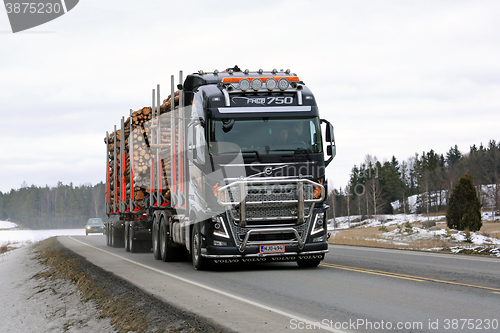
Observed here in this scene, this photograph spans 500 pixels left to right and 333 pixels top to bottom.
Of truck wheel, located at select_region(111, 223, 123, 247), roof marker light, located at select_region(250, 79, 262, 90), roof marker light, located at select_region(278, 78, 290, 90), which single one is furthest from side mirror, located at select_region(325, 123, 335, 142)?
truck wheel, located at select_region(111, 223, 123, 247)

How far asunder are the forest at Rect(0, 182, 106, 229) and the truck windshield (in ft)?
469

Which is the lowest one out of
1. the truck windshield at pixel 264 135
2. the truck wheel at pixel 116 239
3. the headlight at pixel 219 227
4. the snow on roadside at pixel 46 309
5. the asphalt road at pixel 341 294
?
the snow on roadside at pixel 46 309

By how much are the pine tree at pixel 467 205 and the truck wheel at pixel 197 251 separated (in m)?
26.3

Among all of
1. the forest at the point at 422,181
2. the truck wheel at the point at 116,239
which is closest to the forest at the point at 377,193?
the forest at the point at 422,181

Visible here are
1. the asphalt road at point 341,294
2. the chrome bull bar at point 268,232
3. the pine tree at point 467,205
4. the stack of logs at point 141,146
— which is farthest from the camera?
the pine tree at point 467,205

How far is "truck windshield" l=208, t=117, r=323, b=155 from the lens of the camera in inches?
464

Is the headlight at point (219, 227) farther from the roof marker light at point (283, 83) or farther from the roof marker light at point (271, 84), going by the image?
the roof marker light at point (283, 83)

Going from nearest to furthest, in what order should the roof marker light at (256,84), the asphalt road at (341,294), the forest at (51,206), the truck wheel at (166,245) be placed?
1. the asphalt road at (341,294)
2. the roof marker light at (256,84)
3. the truck wheel at (166,245)
4. the forest at (51,206)

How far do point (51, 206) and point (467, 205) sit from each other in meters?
156

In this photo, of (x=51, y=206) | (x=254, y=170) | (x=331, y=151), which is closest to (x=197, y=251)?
(x=254, y=170)

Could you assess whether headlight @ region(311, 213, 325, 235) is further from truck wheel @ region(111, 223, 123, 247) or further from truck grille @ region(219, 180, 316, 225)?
truck wheel @ region(111, 223, 123, 247)

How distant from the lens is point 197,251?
508 inches

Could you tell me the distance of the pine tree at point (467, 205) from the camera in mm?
34938

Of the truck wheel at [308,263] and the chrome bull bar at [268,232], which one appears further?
the truck wheel at [308,263]
